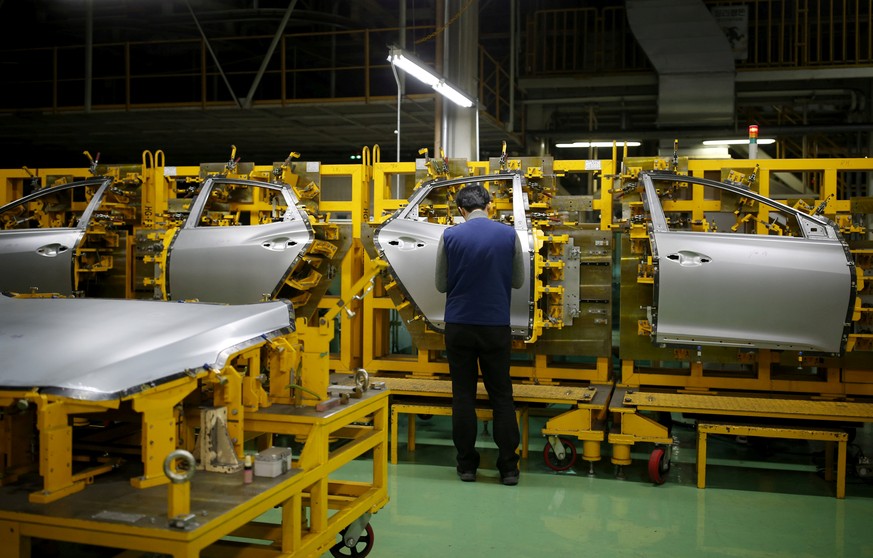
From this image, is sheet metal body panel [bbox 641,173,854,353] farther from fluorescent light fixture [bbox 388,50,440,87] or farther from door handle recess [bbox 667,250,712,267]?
fluorescent light fixture [bbox 388,50,440,87]

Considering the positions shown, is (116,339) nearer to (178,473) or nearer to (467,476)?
(178,473)

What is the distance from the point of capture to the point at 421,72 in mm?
6883

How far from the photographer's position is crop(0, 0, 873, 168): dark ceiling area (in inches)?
482

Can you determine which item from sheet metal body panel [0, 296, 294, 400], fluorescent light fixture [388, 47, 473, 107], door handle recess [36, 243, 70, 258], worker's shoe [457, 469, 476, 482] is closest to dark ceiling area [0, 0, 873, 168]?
fluorescent light fixture [388, 47, 473, 107]

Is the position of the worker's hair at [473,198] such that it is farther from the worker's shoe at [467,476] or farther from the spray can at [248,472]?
the spray can at [248,472]

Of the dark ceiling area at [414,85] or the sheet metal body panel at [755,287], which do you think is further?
the dark ceiling area at [414,85]

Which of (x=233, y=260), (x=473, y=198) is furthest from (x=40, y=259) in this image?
(x=473, y=198)

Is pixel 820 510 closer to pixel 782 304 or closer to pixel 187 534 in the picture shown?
pixel 782 304

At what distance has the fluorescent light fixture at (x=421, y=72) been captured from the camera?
6.46 meters

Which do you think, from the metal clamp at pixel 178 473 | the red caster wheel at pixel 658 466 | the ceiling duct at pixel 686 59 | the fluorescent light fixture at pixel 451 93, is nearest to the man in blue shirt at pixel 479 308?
the red caster wheel at pixel 658 466

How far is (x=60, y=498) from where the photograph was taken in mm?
2689

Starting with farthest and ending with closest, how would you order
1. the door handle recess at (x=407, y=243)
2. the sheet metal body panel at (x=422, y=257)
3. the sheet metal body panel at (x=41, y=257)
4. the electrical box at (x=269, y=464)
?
1. the sheet metal body panel at (x=41, y=257)
2. the door handle recess at (x=407, y=243)
3. the sheet metal body panel at (x=422, y=257)
4. the electrical box at (x=269, y=464)

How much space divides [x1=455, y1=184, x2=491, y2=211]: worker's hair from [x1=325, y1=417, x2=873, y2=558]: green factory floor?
6.23 feet

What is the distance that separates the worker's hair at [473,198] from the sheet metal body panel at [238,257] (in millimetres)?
1458
